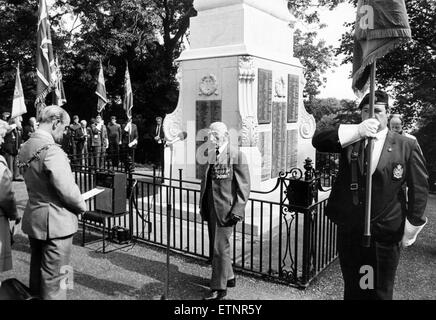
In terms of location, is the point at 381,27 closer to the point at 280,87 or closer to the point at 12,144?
the point at 280,87

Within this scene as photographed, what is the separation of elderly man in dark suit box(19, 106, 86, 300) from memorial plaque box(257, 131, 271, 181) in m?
5.07

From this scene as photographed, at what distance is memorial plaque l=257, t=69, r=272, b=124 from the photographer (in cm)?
838

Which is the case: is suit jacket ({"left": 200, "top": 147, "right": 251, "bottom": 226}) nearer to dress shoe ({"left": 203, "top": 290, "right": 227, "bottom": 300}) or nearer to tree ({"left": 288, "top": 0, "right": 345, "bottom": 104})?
dress shoe ({"left": 203, "top": 290, "right": 227, "bottom": 300})

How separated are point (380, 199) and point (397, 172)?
0.27 m

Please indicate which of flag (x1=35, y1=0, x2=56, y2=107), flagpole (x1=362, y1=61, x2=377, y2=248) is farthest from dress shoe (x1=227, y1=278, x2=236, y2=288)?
flag (x1=35, y1=0, x2=56, y2=107)

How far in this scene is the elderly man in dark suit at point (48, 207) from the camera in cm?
375

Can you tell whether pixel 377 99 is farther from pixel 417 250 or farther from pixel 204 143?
pixel 204 143

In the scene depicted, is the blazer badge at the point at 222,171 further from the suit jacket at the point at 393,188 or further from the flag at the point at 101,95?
the flag at the point at 101,95

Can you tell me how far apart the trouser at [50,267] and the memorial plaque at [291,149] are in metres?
6.57

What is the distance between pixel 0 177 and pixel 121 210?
8.00ft

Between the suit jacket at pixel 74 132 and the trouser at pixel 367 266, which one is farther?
the suit jacket at pixel 74 132

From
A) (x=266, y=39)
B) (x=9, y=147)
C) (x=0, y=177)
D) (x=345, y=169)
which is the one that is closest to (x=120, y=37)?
(x=9, y=147)

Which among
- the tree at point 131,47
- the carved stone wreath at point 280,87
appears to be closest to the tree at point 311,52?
the tree at point 131,47

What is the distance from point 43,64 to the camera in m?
8.03
